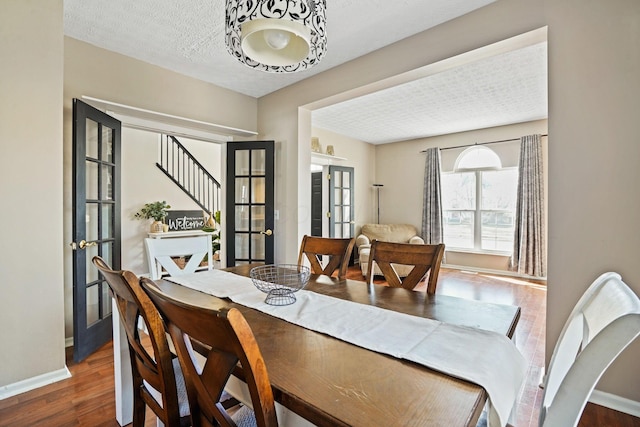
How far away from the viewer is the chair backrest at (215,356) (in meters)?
0.59

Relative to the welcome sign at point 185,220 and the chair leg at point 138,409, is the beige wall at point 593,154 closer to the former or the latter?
the chair leg at point 138,409

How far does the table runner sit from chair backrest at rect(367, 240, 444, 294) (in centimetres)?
51

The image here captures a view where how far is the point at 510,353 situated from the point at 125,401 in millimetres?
1867

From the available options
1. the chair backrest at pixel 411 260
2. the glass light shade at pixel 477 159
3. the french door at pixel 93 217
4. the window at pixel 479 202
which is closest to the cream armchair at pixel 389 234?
the window at pixel 479 202

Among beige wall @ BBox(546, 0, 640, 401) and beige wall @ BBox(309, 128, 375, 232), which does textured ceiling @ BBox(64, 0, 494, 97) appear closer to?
beige wall @ BBox(546, 0, 640, 401)

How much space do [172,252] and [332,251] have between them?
1186mm

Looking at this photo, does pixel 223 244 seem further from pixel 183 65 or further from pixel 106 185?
pixel 183 65

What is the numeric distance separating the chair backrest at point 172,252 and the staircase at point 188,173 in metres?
4.16

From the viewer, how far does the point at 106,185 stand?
2824mm

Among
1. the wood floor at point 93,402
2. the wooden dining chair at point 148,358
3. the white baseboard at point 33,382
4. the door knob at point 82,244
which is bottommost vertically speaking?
the wood floor at point 93,402

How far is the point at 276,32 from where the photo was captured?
4.48 ft

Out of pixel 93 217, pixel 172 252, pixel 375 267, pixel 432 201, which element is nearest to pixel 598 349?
pixel 172 252

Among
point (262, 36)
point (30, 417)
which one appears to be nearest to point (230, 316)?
point (262, 36)

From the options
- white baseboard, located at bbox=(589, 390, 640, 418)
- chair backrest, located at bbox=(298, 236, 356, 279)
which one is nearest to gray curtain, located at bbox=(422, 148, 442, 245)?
white baseboard, located at bbox=(589, 390, 640, 418)
